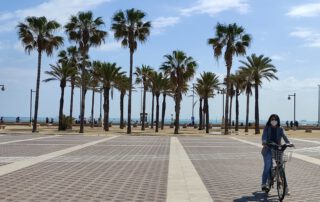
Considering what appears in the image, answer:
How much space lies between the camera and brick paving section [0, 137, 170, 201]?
9.03 metres

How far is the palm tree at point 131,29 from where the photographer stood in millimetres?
48219

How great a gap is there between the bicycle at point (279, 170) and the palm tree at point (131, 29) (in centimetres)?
3877

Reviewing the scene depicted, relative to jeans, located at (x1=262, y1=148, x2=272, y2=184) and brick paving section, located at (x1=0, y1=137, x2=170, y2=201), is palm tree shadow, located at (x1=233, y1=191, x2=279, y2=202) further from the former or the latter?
brick paving section, located at (x1=0, y1=137, x2=170, y2=201)

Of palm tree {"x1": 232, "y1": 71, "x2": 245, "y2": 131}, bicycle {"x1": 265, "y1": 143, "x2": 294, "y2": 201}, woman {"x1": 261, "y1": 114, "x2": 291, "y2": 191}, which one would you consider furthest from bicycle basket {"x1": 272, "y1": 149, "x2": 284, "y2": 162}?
palm tree {"x1": 232, "y1": 71, "x2": 245, "y2": 131}

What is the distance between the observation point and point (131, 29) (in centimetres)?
4853

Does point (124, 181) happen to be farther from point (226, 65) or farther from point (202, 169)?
point (226, 65)

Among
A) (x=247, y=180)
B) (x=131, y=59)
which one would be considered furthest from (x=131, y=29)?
(x=247, y=180)

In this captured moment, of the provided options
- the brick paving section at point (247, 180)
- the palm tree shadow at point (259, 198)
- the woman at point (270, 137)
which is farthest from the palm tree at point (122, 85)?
the palm tree shadow at point (259, 198)

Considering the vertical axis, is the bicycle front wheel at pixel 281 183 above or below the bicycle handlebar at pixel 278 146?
below

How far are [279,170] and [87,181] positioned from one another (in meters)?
4.35

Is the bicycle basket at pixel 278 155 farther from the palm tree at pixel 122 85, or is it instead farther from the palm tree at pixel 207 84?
the palm tree at pixel 207 84

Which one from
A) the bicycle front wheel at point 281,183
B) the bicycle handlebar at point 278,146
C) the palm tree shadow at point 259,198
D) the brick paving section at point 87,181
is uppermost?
the bicycle handlebar at point 278,146

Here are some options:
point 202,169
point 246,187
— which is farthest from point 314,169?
point 246,187

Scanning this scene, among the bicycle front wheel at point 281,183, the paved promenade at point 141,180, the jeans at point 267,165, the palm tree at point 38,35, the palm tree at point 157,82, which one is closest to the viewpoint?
the bicycle front wheel at point 281,183
